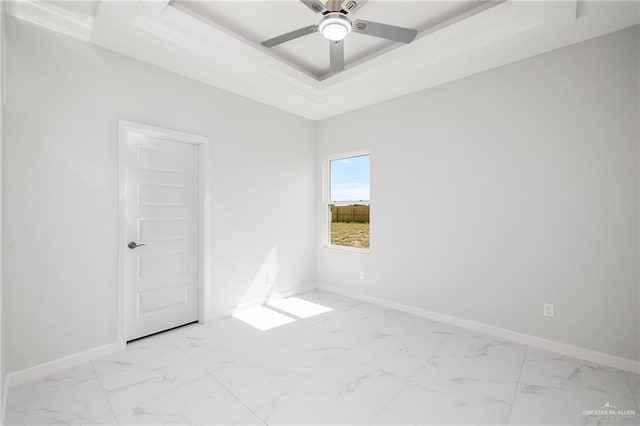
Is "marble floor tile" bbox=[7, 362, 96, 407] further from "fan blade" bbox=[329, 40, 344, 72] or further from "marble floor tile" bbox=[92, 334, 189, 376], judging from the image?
"fan blade" bbox=[329, 40, 344, 72]

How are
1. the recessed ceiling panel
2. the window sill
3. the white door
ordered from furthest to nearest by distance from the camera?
the window sill, the white door, the recessed ceiling panel

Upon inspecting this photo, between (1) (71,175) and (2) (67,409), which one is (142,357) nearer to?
(2) (67,409)

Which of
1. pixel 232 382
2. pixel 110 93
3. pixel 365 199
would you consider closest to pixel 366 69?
pixel 365 199

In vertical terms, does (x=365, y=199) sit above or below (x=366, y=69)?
below

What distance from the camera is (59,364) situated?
239 cm

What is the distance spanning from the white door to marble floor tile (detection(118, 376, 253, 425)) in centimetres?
115

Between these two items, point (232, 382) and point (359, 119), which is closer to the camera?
point (232, 382)

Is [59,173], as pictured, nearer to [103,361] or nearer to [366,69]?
[103,361]

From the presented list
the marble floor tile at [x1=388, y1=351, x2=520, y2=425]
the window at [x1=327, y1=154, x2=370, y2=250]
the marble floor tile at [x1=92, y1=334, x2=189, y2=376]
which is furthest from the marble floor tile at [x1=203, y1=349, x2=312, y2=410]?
the window at [x1=327, y1=154, x2=370, y2=250]

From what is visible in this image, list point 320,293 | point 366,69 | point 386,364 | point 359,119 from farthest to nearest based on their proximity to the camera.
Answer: point 320,293
point 359,119
point 366,69
point 386,364

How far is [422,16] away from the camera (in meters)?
2.65

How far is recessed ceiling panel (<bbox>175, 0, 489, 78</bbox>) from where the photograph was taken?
8.18 ft

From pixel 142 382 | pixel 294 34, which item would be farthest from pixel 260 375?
pixel 294 34

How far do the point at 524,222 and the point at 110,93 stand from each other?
4043 mm
